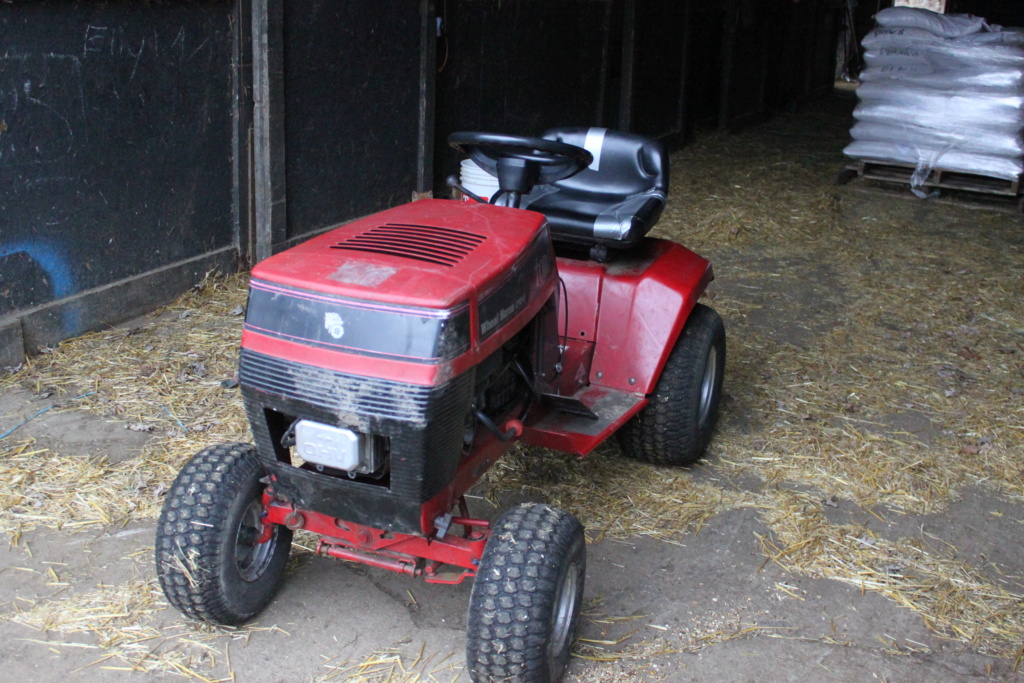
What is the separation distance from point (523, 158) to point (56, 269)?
2559 millimetres

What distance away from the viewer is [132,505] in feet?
11.5

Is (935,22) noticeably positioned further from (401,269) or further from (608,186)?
(401,269)

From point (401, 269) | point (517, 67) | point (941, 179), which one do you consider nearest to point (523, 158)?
point (401, 269)

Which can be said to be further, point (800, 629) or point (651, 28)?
point (651, 28)

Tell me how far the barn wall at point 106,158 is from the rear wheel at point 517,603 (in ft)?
9.49

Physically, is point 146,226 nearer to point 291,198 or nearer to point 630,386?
point 291,198

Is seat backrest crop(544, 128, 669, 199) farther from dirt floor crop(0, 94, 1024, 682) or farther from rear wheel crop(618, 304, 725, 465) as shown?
dirt floor crop(0, 94, 1024, 682)

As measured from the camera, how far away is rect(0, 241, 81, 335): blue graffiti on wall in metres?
4.51

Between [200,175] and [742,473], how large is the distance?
3.18 meters

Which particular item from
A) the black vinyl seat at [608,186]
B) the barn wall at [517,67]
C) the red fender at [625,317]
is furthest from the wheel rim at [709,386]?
the barn wall at [517,67]

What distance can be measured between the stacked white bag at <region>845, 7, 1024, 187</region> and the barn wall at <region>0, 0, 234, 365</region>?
5913 mm

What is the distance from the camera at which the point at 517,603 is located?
247cm

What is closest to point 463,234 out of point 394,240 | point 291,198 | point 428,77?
point 394,240

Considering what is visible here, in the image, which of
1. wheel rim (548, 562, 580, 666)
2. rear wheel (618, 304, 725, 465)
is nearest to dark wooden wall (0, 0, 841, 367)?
rear wheel (618, 304, 725, 465)
